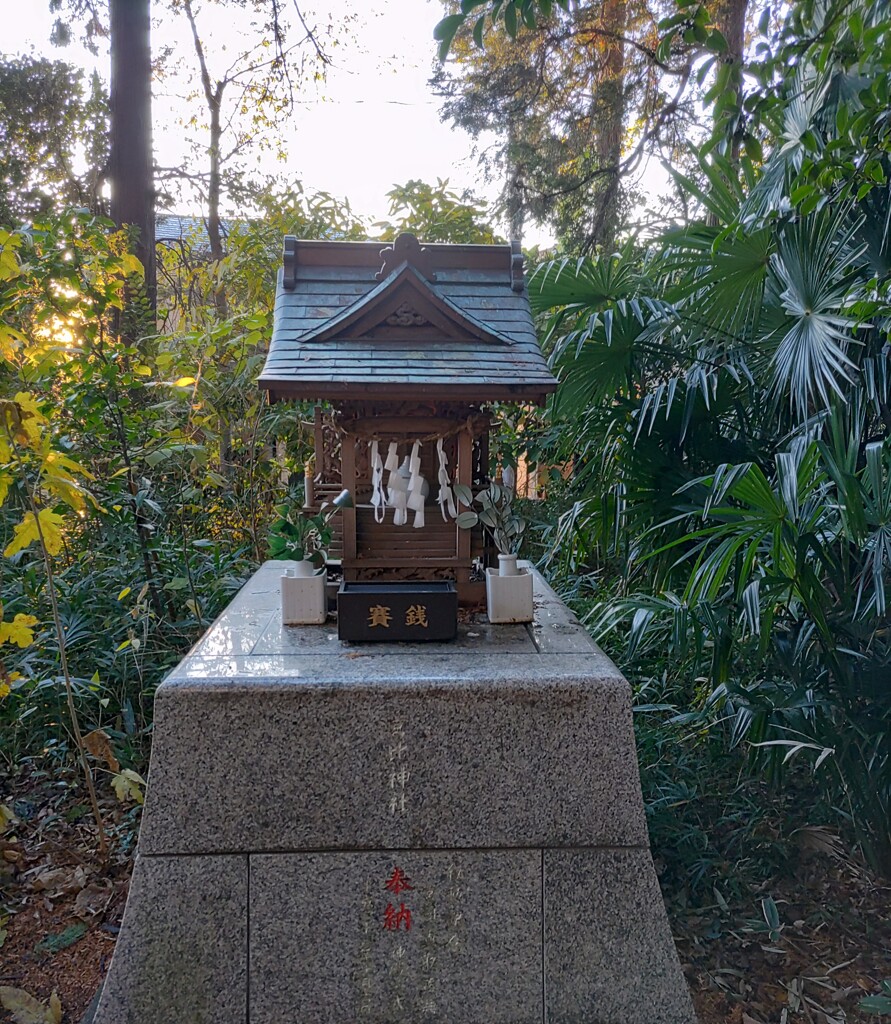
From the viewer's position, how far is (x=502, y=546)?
3.02m

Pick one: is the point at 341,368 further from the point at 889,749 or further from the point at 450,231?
the point at 450,231

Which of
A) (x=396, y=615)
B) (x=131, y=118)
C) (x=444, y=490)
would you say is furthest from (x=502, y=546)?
(x=131, y=118)

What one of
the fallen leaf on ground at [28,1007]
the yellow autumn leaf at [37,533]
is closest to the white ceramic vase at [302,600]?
the yellow autumn leaf at [37,533]

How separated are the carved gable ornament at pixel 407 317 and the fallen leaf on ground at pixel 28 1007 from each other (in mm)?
2594

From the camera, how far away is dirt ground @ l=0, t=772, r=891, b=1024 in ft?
7.97

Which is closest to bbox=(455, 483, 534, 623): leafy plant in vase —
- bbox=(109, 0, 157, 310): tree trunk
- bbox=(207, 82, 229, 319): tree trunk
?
bbox=(109, 0, 157, 310): tree trunk

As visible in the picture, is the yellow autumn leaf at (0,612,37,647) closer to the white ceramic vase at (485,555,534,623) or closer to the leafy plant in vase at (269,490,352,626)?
the leafy plant in vase at (269,490,352,626)

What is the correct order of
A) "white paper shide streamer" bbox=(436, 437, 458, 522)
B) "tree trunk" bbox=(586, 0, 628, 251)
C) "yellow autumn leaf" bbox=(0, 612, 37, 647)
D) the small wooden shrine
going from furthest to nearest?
"tree trunk" bbox=(586, 0, 628, 251) → "white paper shide streamer" bbox=(436, 437, 458, 522) → the small wooden shrine → "yellow autumn leaf" bbox=(0, 612, 37, 647)

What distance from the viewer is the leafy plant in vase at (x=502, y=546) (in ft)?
9.79

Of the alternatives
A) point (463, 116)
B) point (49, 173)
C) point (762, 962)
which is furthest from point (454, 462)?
point (49, 173)

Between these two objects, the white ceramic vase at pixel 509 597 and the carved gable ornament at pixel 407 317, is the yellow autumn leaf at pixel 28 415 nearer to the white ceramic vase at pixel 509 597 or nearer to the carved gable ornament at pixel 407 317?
the carved gable ornament at pixel 407 317

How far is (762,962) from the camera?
262cm

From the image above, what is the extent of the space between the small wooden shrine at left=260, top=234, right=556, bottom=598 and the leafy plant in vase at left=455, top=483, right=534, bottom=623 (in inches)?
4.0

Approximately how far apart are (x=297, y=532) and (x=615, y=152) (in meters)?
5.51
